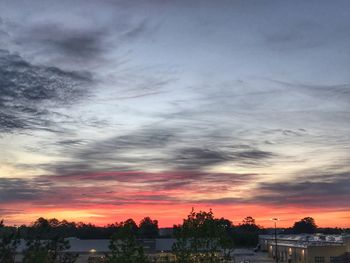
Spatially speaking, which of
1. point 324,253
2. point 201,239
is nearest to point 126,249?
point 201,239

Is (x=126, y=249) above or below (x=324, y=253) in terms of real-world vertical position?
→ above

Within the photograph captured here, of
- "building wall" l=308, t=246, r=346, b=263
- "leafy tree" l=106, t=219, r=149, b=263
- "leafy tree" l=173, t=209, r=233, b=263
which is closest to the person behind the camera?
"leafy tree" l=106, t=219, r=149, b=263

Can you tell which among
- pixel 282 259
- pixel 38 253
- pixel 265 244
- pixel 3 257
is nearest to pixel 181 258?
pixel 38 253

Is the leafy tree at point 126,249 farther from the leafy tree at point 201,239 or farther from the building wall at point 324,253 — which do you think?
the building wall at point 324,253

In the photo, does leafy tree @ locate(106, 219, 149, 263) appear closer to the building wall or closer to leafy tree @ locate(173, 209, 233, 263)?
leafy tree @ locate(173, 209, 233, 263)

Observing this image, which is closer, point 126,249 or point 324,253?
point 126,249

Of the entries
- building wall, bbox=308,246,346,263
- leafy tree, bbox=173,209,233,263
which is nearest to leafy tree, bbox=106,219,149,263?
leafy tree, bbox=173,209,233,263

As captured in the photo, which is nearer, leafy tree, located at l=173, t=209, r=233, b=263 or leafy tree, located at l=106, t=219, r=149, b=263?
leafy tree, located at l=106, t=219, r=149, b=263

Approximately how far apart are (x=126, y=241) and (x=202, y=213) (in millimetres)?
11918

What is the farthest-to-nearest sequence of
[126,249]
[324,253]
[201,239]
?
[324,253] < [201,239] < [126,249]

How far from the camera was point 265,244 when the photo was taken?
197 metres

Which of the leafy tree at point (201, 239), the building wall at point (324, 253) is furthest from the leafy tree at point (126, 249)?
the building wall at point (324, 253)

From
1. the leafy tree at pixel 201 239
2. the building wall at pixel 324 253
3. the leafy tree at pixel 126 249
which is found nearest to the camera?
the leafy tree at pixel 126 249

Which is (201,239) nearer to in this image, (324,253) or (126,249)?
(126,249)
